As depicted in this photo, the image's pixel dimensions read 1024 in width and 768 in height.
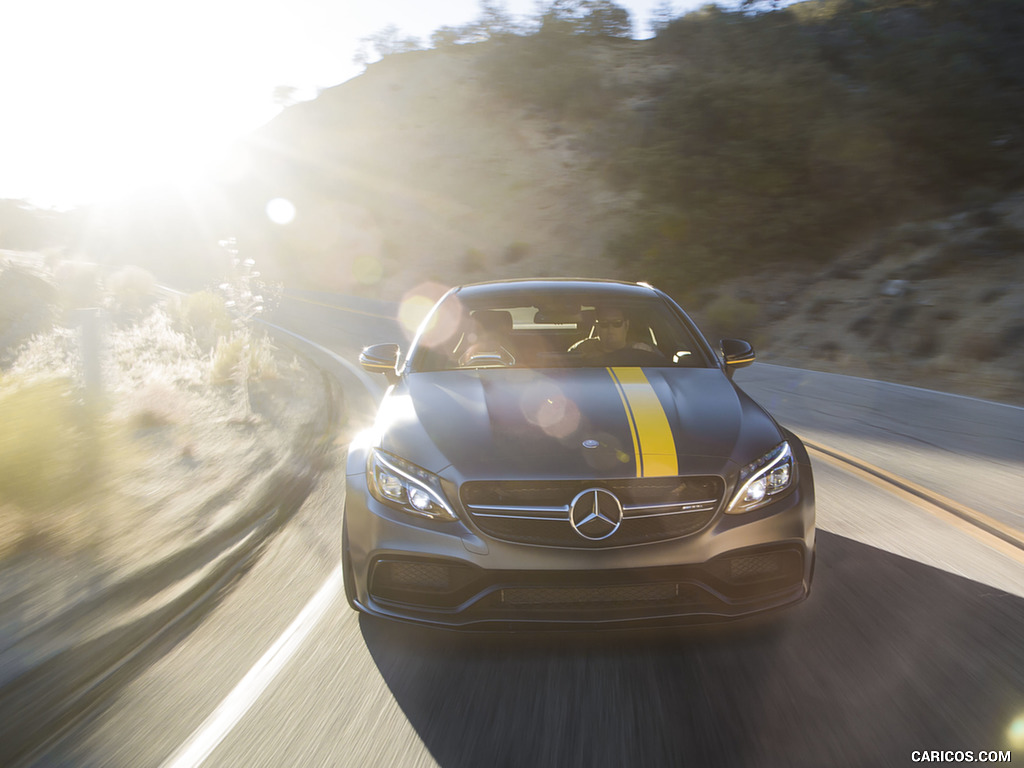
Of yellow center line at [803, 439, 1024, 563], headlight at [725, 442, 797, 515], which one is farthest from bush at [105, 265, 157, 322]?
headlight at [725, 442, 797, 515]

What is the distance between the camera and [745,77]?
25.7m

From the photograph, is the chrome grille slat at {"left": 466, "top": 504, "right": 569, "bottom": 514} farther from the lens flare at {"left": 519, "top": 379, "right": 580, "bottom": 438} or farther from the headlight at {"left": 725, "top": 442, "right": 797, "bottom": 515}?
the headlight at {"left": 725, "top": 442, "right": 797, "bottom": 515}

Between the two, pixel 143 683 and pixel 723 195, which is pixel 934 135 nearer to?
pixel 723 195

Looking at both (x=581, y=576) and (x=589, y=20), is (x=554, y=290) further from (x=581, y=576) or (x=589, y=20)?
(x=589, y=20)

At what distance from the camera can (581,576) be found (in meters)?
2.95

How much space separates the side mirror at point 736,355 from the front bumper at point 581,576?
1662mm

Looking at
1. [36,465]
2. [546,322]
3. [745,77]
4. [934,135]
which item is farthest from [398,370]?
[745,77]

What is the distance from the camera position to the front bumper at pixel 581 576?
297 cm

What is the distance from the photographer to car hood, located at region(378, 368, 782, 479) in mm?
3180

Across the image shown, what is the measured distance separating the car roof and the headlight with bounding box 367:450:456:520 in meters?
2.00

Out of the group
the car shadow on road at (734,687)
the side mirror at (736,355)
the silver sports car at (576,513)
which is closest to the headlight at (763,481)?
the silver sports car at (576,513)

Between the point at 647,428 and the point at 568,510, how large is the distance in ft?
1.92

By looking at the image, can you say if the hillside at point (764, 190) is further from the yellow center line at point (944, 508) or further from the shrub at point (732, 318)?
the yellow center line at point (944, 508)

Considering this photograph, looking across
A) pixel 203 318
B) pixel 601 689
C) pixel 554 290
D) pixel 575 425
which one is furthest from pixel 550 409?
pixel 203 318
